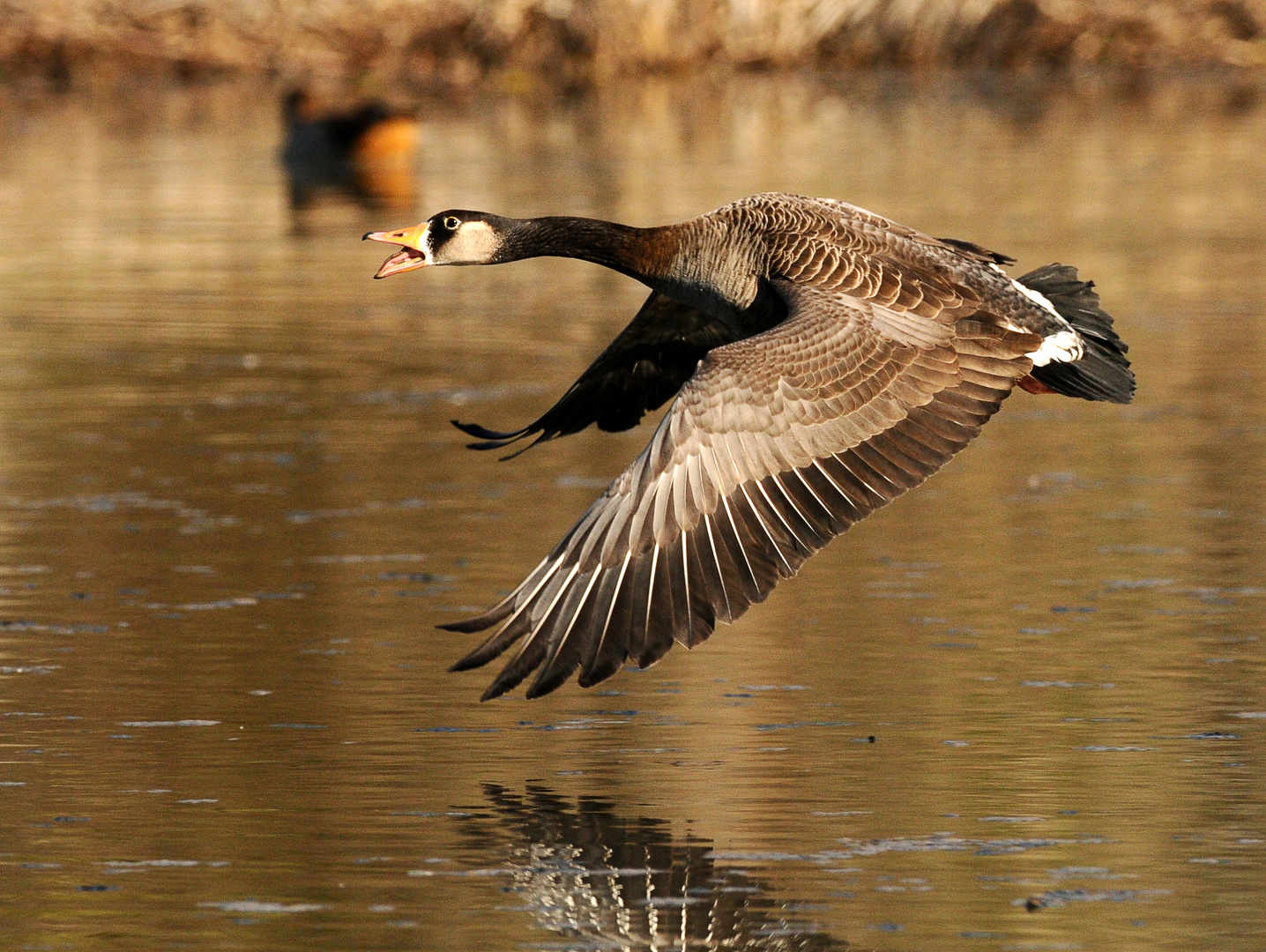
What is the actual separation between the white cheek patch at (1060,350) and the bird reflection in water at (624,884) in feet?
9.08

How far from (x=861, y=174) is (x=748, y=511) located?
17556 mm

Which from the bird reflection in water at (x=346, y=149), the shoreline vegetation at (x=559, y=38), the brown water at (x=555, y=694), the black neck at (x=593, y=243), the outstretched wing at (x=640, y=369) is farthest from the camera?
the shoreline vegetation at (x=559, y=38)

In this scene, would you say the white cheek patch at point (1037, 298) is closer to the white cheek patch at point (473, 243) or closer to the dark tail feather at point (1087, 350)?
the dark tail feather at point (1087, 350)

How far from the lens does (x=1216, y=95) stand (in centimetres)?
3522

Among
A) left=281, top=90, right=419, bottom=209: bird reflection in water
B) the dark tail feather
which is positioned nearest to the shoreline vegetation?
left=281, top=90, right=419, bottom=209: bird reflection in water

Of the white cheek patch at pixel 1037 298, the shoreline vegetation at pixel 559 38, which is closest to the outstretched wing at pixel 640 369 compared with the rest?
the white cheek patch at pixel 1037 298

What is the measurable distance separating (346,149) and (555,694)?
20.8 m

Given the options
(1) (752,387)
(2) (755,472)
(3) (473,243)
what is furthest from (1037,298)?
A: (3) (473,243)

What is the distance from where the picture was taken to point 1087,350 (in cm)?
905

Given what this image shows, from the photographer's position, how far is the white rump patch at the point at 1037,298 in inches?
361

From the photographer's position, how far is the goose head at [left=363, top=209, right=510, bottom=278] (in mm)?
9695

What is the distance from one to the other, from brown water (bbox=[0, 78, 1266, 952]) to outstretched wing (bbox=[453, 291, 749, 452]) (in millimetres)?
→ 783

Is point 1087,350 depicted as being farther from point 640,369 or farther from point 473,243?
point 473,243

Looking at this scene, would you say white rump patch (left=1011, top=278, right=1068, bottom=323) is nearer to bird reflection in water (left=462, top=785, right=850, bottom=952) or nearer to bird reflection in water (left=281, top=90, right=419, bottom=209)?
bird reflection in water (left=462, top=785, right=850, bottom=952)
